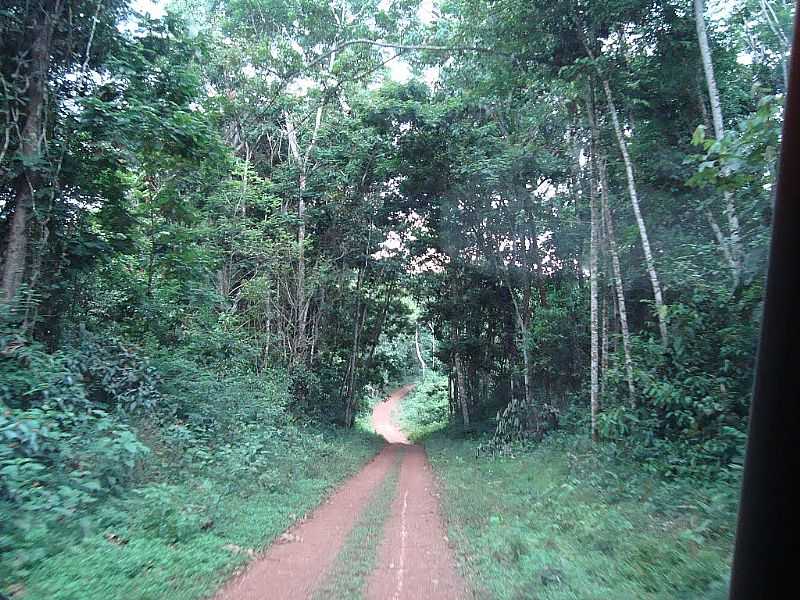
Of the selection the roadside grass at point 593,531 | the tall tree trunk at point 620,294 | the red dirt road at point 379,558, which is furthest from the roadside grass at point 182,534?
the tall tree trunk at point 620,294

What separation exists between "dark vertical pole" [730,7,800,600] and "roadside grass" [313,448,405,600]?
380 cm

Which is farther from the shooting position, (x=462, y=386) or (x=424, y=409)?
(x=424, y=409)

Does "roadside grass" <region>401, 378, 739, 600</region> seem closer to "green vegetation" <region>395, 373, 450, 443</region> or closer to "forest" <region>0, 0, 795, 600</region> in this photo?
"forest" <region>0, 0, 795, 600</region>

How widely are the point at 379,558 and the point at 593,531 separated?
2652 millimetres

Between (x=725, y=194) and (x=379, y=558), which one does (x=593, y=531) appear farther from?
(x=725, y=194)

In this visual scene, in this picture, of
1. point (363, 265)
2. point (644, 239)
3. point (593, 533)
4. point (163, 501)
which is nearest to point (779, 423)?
point (593, 533)

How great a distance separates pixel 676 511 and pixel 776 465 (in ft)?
18.8

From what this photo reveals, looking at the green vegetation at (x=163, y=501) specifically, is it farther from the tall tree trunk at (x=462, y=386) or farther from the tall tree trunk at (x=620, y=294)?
the tall tree trunk at (x=462, y=386)

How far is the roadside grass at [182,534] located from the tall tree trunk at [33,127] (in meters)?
4.65

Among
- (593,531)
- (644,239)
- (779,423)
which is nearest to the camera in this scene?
(779,423)

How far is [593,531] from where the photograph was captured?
683 cm

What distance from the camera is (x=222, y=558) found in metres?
5.87

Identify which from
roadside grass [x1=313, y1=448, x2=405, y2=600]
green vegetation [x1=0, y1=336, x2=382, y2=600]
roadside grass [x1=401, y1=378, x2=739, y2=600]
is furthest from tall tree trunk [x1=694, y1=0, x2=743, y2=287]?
green vegetation [x1=0, y1=336, x2=382, y2=600]

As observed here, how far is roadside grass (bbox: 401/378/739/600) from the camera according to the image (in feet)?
16.5
